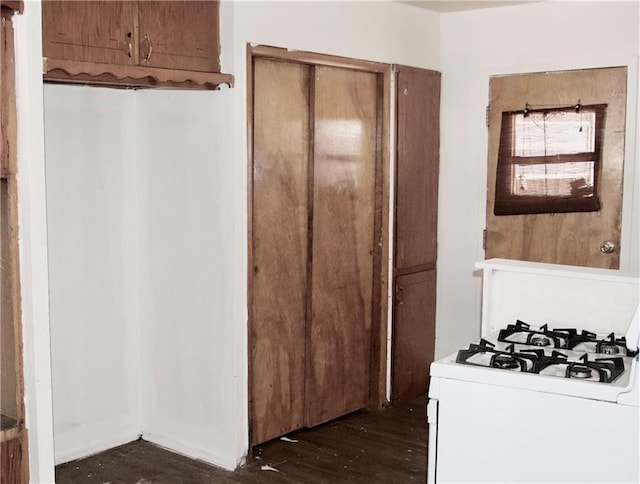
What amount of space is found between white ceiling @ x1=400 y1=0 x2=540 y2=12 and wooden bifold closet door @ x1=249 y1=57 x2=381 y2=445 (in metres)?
0.50

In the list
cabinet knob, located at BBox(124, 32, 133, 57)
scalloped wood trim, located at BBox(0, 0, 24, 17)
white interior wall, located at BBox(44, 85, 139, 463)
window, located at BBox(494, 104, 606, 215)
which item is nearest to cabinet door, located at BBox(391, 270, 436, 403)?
window, located at BBox(494, 104, 606, 215)

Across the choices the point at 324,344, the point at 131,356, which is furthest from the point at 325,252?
the point at 131,356

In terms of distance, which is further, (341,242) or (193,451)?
(341,242)

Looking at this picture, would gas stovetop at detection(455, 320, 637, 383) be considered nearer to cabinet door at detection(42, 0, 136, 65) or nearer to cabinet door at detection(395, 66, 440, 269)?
cabinet door at detection(395, 66, 440, 269)

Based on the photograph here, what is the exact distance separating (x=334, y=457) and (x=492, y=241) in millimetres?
1605

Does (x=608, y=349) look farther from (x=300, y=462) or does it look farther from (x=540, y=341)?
(x=300, y=462)

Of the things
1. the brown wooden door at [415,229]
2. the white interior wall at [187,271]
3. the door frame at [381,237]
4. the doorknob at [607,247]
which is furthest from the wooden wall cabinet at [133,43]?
the doorknob at [607,247]

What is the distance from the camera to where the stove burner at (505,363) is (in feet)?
8.00

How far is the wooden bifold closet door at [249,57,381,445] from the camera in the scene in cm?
379

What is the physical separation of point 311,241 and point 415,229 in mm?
814

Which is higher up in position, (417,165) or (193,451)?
(417,165)

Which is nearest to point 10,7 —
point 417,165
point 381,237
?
point 381,237

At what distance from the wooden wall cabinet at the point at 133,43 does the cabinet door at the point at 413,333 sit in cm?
172

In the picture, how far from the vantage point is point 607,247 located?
428cm
